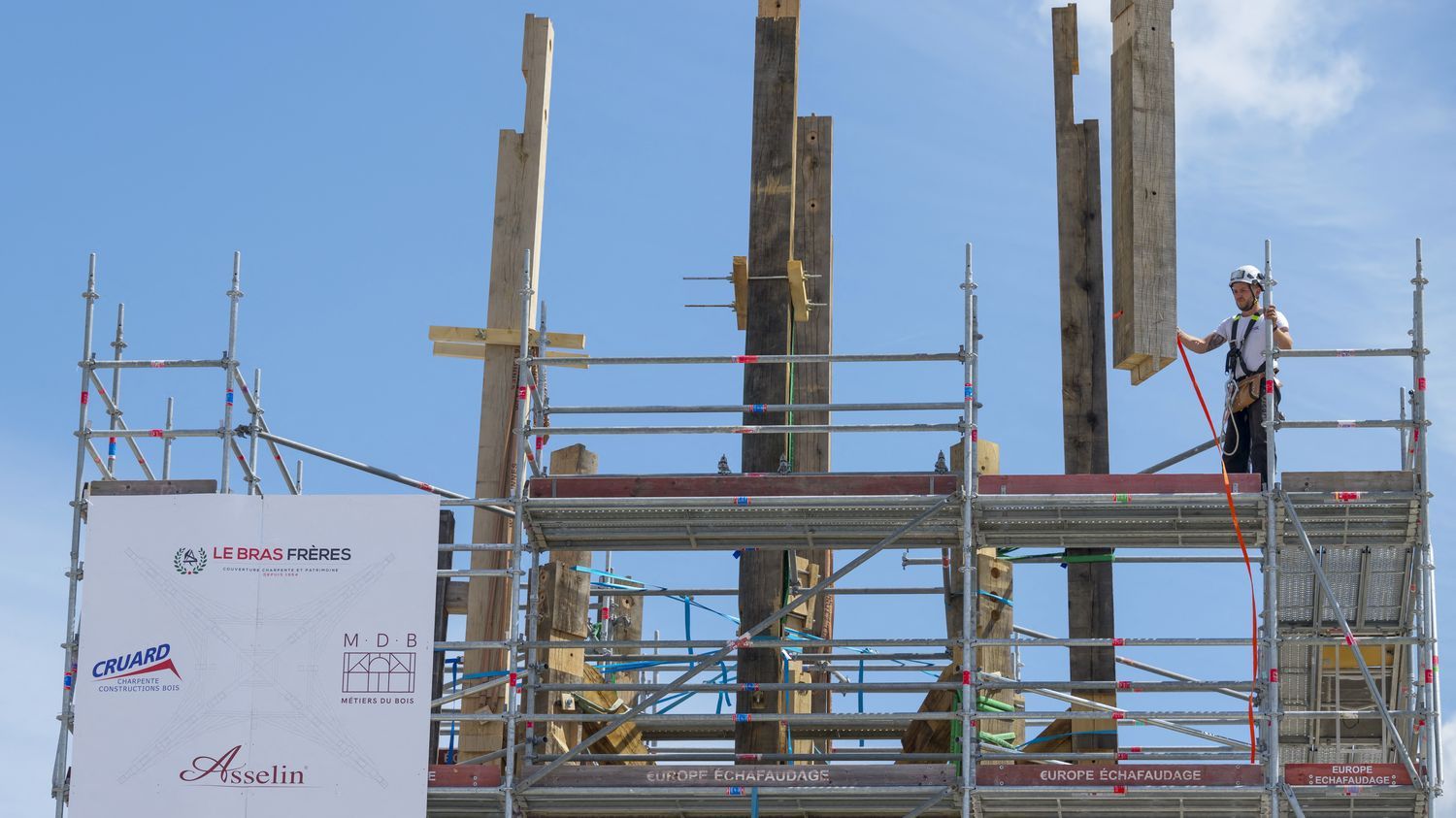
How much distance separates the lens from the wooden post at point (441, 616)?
18281 mm

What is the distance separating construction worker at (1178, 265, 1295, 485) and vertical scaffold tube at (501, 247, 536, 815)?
473 cm

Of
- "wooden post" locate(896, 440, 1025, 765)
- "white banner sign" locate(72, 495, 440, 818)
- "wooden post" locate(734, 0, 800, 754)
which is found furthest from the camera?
"wooden post" locate(896, 440, 1025, 765)

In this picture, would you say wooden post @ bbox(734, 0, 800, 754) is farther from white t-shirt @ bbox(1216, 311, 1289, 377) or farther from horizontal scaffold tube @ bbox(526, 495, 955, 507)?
white t-shirt @ bbox(1216, 311, 1289, 377)

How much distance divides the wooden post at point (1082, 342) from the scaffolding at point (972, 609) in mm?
825

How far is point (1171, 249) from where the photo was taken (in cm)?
1792

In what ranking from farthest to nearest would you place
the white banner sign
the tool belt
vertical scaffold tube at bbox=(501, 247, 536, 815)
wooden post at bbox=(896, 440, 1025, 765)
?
wooden post at bbox=(896, 440, 1025, 765)
the tool belt
the white banner sign
vertical scaffold tube at bbox=(501, 247, 536, 815)

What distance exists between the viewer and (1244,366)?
17.8 meters

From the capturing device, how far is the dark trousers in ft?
57.5

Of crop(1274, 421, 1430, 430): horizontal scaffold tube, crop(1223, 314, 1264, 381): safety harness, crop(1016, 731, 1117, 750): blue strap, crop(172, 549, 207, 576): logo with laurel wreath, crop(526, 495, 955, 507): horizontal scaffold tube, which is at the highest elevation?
crop(1223, 314, 1264, 381): safety harness

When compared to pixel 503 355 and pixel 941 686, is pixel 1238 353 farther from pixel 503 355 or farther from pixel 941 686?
pixel 503 355

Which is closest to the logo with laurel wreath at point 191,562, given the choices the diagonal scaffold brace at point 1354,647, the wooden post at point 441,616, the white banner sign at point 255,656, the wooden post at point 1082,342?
the white banner sign at point 255,656

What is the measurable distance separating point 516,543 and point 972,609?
3.13 meters

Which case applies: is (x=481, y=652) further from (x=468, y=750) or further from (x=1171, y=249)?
(x=1171, y=249)

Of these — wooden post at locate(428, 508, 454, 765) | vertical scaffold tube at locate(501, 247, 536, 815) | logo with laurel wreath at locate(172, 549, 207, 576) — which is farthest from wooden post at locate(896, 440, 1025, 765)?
logo with laurel wreath at locate(172, 549, 207, 576)
